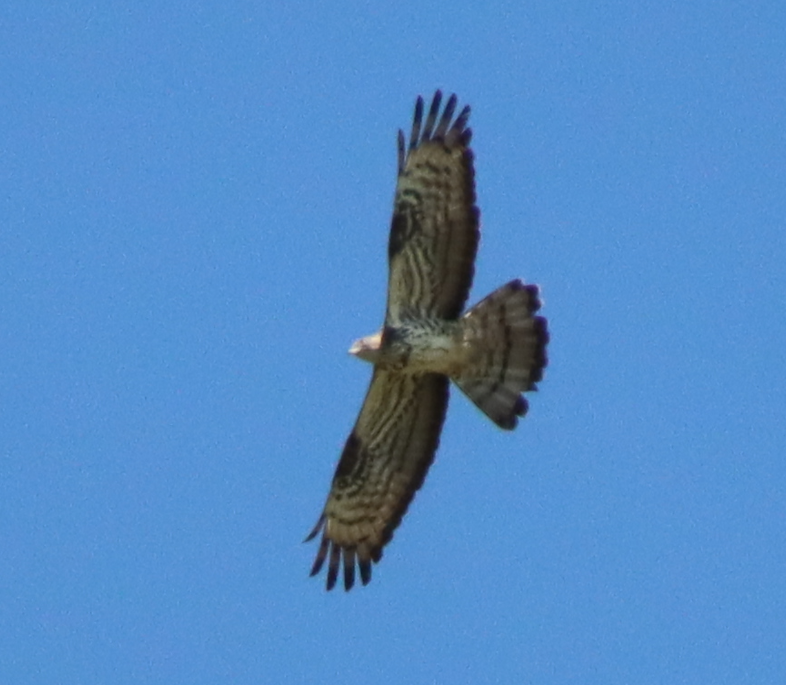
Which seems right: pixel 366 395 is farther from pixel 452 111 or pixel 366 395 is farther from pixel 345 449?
pixel 452 111

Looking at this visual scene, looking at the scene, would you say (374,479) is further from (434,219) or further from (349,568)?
(434,219)

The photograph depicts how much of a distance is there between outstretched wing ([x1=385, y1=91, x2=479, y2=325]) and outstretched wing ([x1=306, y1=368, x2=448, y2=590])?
0.81 meters

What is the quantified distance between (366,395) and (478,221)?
134 centimetres

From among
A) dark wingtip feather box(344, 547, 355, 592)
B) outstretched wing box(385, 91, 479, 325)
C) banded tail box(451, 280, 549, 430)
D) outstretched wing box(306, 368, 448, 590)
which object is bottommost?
dark wingtip feather box(344, 547, 355, 592)

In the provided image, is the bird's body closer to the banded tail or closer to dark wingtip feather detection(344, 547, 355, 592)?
the banded tail

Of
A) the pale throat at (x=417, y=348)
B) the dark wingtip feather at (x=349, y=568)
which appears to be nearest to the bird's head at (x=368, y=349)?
the pale throat at (x=417, y=348)

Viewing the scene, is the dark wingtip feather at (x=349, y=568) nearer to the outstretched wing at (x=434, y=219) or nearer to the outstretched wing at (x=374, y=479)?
the outstretched wing at (x=374, y=479)

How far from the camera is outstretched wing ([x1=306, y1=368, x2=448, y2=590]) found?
1720 cm

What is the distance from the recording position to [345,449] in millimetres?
17375

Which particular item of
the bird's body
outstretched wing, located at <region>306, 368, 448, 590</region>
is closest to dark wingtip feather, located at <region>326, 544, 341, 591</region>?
outstretched wing, located at <region>306, 368, 448, 590</region>

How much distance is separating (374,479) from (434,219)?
1.82 m

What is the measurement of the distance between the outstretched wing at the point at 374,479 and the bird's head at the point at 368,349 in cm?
54

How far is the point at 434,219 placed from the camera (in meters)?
16.6

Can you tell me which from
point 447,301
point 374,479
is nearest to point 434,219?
point 447,301
